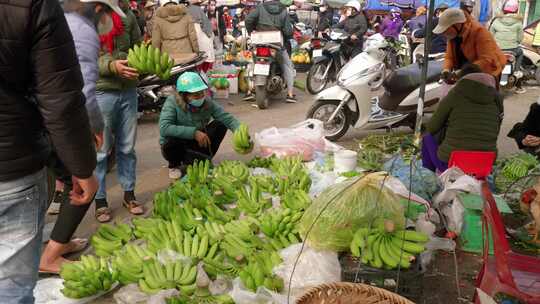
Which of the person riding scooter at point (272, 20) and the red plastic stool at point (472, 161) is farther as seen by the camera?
the person riding scooter at point (272, 20)

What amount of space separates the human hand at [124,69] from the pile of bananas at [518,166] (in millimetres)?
3409

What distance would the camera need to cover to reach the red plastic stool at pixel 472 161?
3797 millimetres

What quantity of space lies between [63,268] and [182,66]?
4215mm

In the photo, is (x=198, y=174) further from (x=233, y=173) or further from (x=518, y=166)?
(x=518, y=166)

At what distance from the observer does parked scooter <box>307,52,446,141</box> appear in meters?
5.81

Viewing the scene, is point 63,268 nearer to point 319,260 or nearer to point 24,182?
point 24,182

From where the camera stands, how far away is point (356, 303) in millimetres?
2281

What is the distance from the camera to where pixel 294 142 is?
481cm

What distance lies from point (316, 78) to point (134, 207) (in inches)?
239

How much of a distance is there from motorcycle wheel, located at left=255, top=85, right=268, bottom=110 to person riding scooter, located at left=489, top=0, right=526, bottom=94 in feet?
16.4

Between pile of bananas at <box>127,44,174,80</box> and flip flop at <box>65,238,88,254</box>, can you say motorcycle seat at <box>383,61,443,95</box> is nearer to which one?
pile of bananas at <box>127,44,174,80</box>

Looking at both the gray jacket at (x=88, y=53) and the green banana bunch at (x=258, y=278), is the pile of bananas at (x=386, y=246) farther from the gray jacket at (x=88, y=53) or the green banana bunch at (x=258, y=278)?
the gray jacket at (x=88, y=53)

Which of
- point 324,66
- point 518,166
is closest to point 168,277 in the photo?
point 518,166

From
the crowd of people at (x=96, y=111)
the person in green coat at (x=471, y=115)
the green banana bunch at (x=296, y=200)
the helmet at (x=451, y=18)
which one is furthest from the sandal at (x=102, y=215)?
the helmet at (x=451, y=18)
